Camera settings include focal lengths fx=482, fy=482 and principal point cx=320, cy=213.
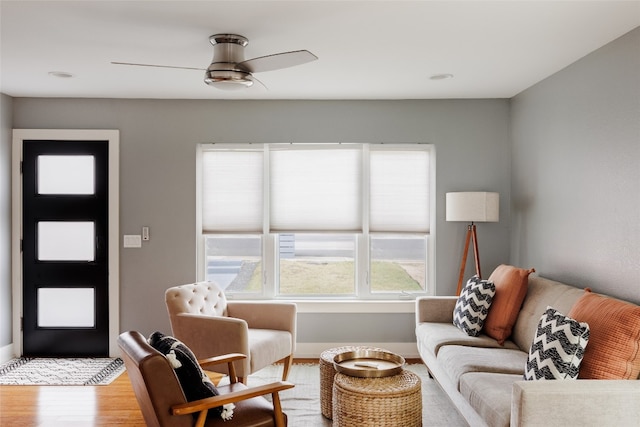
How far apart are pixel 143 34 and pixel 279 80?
132cm

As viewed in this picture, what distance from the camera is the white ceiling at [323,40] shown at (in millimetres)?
2693

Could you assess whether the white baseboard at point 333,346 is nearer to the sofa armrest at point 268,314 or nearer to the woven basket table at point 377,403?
the sofa armrest at point 268,314

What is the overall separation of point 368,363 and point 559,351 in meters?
1.19

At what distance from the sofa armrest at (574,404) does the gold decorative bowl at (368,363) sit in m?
0.88

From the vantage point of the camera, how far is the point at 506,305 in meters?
3.58

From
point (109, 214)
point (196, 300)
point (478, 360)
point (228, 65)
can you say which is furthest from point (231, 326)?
point (109, 214)

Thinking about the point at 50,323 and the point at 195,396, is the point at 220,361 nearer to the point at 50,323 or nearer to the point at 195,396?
the point at 195,396

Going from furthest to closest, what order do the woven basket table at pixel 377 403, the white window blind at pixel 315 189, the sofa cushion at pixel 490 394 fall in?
the white window blind at pixel 315 189 < the woven basket table at pixel 377 403 < the sofa cushion at pixel 490 394

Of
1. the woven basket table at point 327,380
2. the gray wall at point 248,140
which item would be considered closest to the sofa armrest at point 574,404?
the woven basket table at point 327,380

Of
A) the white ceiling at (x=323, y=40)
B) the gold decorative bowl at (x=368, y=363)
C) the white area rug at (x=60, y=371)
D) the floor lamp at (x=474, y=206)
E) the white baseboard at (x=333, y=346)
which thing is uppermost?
the white ceiling at (x=323, y=40)

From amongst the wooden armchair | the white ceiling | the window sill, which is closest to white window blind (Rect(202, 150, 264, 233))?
the white ceiling

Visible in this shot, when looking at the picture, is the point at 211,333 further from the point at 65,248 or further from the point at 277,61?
the point at 65,248

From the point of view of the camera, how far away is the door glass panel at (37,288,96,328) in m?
4.83

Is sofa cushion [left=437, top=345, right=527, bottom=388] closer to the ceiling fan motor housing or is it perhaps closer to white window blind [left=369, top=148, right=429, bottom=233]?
white window blind [left=369, top=148, right=429, bottom=233]
